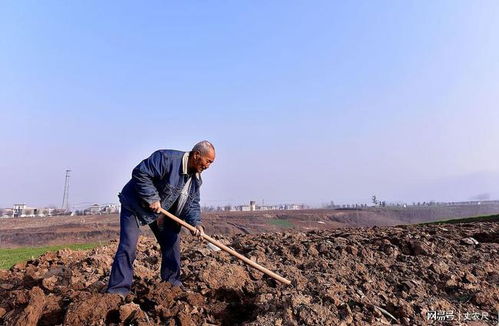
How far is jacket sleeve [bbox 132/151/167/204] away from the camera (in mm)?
3740

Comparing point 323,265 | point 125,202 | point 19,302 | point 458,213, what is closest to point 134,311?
point 125,202

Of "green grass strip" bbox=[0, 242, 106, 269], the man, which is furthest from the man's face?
"green grass strip" bbox=[0, 242, 106, 269]

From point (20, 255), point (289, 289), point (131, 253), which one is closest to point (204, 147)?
point (131, 253)

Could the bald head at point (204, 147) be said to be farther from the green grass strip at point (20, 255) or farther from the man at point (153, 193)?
the green grass strip at point (20, 255)

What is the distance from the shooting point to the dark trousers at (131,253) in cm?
372

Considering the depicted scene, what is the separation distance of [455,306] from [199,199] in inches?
107

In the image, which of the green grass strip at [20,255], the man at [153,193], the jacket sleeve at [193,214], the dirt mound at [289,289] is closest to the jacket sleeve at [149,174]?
the man at [153,193]

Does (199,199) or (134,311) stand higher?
(199,199)

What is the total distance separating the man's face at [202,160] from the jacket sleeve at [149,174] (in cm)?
28

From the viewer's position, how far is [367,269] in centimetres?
478

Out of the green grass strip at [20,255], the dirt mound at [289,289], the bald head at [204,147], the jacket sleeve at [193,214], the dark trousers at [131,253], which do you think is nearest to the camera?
the dirt mound at [289,289]

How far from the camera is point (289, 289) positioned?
377cm

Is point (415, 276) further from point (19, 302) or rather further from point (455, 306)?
point (19, 302)

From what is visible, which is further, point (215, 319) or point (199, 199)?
point (199, 199)
